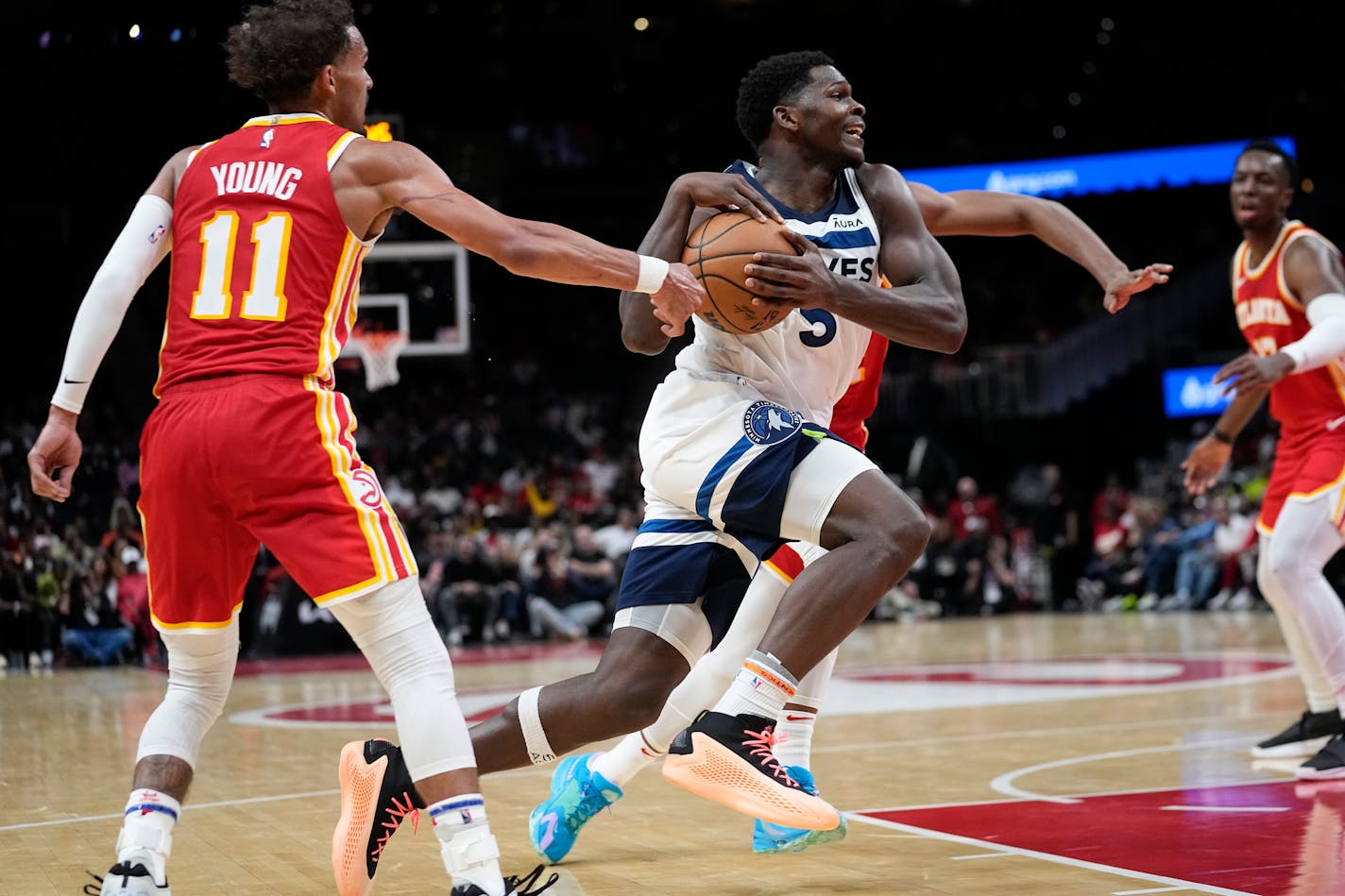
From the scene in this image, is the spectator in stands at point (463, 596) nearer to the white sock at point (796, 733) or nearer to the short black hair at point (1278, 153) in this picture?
the short black hair at point (1278, 153)

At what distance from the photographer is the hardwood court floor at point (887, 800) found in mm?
4238

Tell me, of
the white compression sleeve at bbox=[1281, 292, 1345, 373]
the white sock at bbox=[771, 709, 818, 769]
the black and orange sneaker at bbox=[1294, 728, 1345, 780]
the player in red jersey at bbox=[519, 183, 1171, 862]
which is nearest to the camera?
the player in red jersey at bbox=[519, 183, 1171, 862]

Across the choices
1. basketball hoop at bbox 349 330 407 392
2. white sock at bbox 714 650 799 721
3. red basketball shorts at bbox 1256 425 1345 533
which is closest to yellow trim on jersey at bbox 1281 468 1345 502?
red basketball shorts at bbox 1256 425 1345 533

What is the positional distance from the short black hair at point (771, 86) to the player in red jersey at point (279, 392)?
1.00 m

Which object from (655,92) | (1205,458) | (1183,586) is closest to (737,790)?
(1205,458)

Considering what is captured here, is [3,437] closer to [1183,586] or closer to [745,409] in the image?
[1183,586]

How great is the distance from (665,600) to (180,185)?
5.49ft

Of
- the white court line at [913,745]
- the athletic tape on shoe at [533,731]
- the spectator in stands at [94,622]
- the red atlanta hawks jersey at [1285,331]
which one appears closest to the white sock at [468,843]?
the athletic tape on shoe at [533,731]

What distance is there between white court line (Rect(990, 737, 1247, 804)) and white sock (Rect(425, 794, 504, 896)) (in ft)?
8.59

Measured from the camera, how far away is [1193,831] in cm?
467

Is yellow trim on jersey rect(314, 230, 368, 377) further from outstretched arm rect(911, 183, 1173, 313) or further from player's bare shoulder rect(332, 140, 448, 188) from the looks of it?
outstretched arm rect(911, 183, 1173, 313)

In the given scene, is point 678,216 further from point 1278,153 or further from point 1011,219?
point 1278,153

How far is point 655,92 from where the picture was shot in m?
26.0

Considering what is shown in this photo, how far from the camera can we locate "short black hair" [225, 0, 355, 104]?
3730 mm
